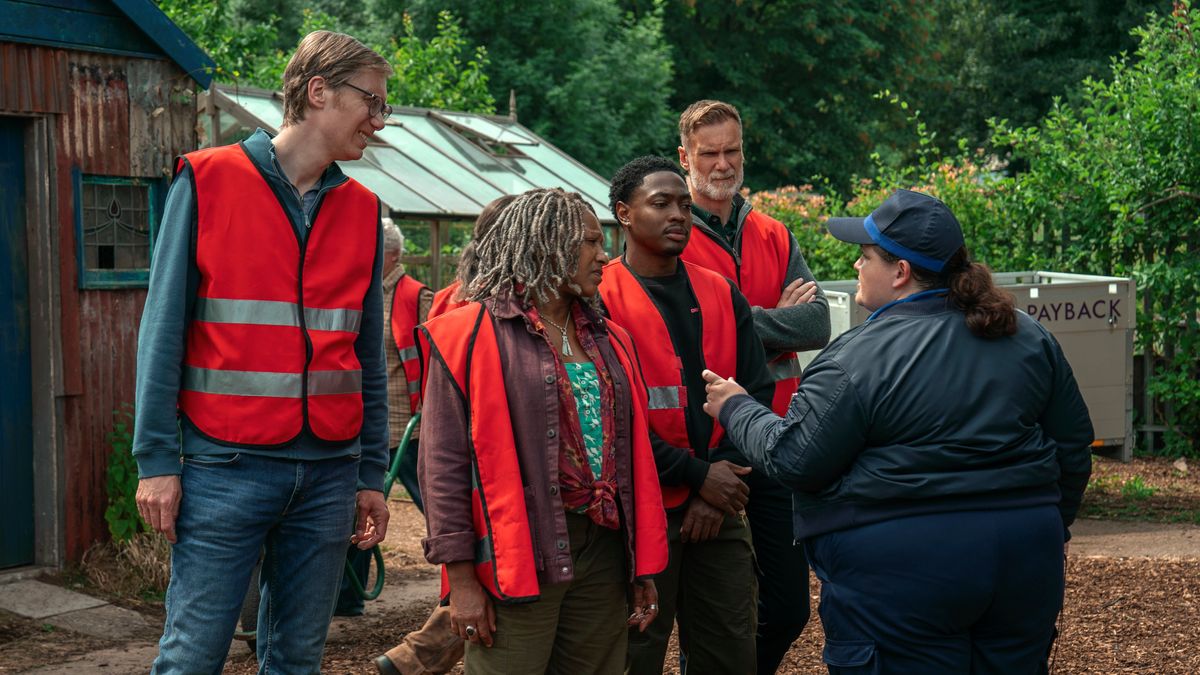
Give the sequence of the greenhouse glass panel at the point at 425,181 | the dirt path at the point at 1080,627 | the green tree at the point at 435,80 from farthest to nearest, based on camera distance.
→ the green tree at the point at 435,80 → the greenhouse glass panel at the point at 425,181 → the dirt path at the point at 1080,627

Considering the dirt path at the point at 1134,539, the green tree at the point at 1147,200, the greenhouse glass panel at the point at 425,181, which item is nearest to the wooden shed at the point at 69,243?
the greenhouse glass panel at the point at 425,181

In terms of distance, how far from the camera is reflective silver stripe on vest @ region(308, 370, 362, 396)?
3.58 m

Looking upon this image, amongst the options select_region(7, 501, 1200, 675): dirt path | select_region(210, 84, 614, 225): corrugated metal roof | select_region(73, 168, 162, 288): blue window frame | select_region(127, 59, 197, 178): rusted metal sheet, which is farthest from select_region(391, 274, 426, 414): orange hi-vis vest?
select_region(210, 84, 614, 225): corrugated metal roof

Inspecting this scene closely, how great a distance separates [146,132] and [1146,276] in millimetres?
8140

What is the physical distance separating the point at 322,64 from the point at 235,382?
0.87 m

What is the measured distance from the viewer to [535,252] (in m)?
3.79

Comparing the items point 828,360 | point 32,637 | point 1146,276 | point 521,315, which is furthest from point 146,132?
point 1146,276

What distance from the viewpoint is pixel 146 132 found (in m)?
7.96

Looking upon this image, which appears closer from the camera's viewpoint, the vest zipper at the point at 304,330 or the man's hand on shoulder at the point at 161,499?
the man's hand on shoulder at the point at 161,499

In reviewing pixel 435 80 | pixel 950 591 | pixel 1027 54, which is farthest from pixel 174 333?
pixel 1027 54

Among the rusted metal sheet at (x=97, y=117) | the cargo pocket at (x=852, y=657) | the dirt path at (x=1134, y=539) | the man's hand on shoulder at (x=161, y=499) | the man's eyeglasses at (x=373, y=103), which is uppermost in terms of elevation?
the rusted metal sheet at (x=97, y=117)

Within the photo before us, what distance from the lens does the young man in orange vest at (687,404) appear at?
433 cm

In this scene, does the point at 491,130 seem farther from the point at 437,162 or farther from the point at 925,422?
the point at 925,422

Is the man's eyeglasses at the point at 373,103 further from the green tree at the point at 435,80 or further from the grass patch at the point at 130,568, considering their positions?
the green tree at the point at 435,80
